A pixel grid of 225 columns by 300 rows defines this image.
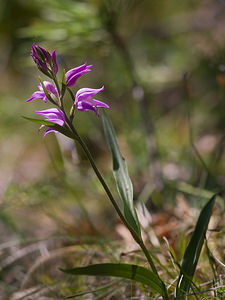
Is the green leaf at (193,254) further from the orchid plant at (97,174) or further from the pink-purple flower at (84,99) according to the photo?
the pink-purple flower at (84,99)

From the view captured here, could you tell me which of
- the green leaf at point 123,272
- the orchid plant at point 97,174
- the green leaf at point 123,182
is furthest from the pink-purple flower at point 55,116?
the green leaf at point 123,272

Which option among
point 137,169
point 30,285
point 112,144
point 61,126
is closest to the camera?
point 61,126

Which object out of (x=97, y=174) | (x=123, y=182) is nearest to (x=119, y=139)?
(x=123, y=182)

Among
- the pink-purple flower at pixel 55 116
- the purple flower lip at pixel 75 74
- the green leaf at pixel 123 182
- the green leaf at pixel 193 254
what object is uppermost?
the purple flower lip at pixel 75 74

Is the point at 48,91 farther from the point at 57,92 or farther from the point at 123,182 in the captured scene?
the point at 123,182

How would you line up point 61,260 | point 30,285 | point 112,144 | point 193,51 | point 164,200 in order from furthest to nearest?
point 193,51 < point 164,200 < point 61,260 < point 30,285 < point 112,144

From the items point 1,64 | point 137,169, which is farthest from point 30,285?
point 1,64

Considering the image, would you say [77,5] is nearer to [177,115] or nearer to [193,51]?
[193,51]
